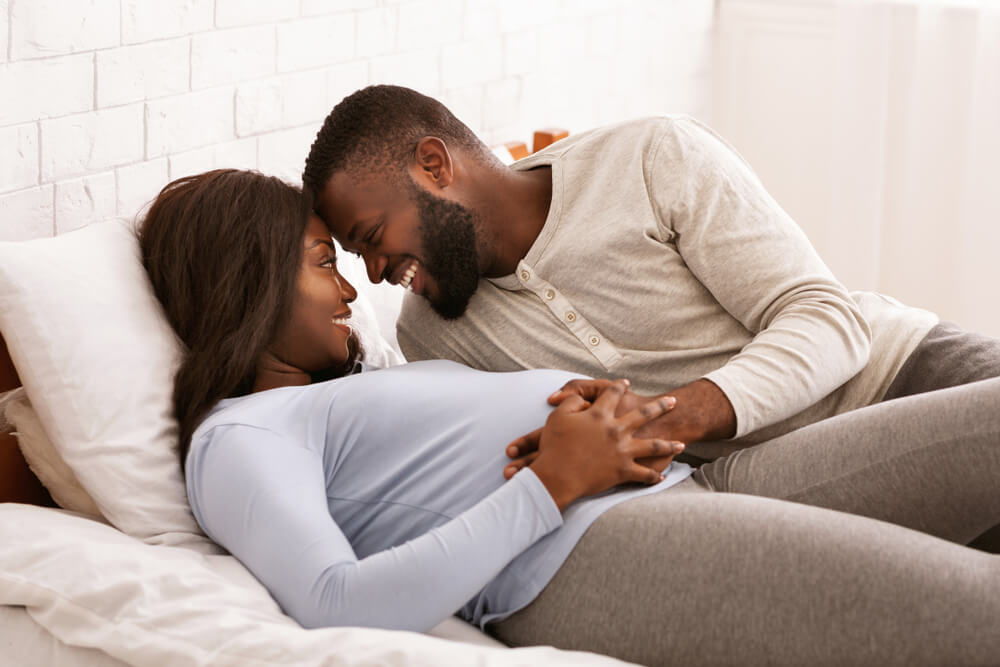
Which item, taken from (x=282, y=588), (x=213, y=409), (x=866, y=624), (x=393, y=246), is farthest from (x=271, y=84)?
(x=866, y=624)

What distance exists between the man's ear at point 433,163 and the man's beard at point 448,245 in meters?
0.03

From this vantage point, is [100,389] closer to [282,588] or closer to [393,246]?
[282,588]

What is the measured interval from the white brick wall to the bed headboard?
13.2 inches

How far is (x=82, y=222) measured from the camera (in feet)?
5.91

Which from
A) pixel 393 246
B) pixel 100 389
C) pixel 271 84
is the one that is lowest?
pixel 100 389

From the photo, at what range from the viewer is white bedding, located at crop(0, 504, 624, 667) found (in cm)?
106

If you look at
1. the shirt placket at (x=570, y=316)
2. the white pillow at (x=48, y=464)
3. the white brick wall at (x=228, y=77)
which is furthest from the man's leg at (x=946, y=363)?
the white pillow at (x=48, y=464)

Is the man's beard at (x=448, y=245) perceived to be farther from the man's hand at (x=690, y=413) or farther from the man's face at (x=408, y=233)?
the man's hand at (x=690, y=413)

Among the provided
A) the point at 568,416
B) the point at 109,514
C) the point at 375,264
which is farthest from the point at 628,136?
the point at 109,514

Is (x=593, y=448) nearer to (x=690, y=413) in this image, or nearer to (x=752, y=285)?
(x=690, y=413)

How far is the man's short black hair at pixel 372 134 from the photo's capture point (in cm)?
166

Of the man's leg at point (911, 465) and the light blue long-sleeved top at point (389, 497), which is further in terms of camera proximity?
the man's leg at point (911, 465)

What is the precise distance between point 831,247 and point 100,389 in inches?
93.8

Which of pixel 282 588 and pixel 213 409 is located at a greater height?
pixel 213 409
